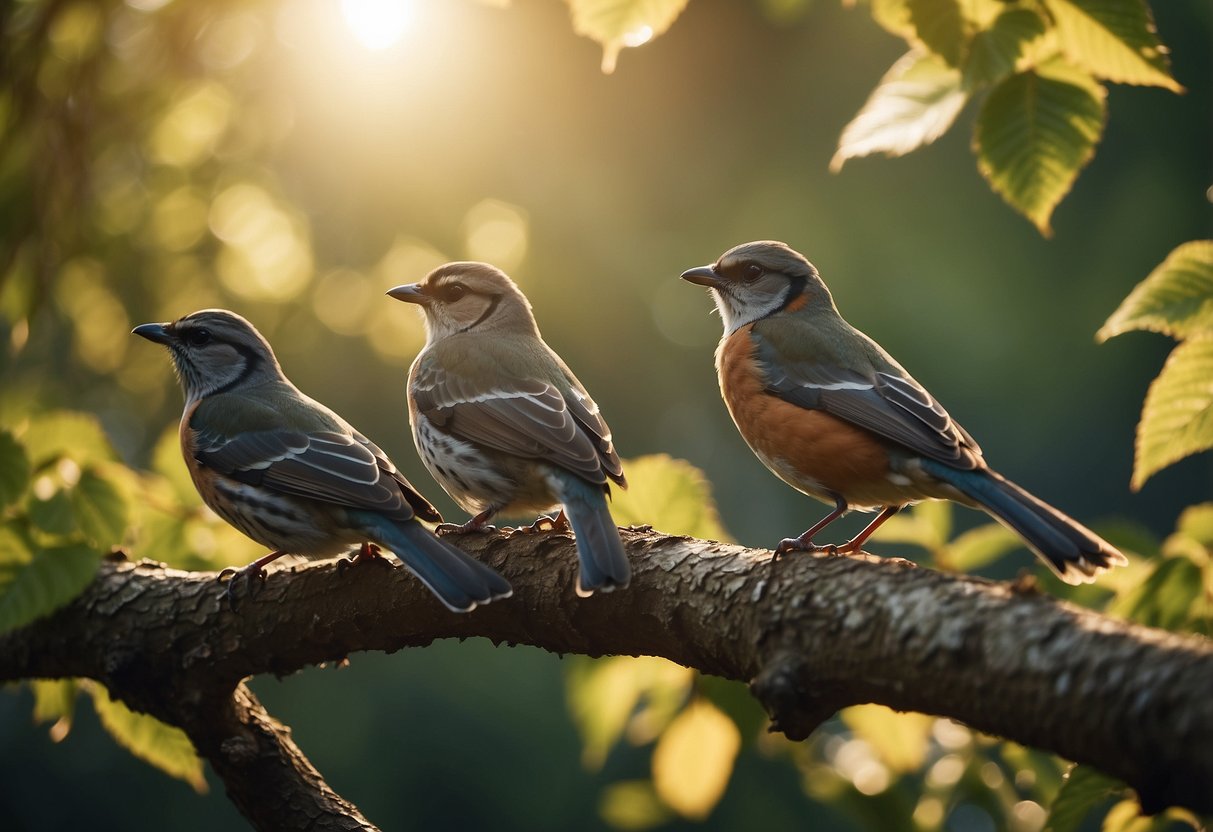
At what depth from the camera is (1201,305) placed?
8.68 feet

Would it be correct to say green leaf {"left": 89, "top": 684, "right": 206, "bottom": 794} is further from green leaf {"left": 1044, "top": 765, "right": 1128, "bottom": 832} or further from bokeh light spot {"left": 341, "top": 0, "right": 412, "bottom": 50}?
green leaf {"left": 1044, "top": 765, "right": 1128, "bottom": 832}

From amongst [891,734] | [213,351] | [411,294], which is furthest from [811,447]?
[213,351]

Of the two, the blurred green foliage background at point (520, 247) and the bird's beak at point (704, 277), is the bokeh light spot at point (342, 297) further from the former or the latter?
the bird's beak at point (704, 277)

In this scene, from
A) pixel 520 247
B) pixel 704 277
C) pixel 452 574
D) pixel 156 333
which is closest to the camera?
pixel 452 574

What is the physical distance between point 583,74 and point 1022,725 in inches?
260

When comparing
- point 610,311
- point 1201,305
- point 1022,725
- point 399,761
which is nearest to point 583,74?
point 610,311

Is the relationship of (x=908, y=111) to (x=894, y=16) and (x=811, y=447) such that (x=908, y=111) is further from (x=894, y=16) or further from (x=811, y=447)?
(x=811, y=447)

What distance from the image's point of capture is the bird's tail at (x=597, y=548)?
9.31ft

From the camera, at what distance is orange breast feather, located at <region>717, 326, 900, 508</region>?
3.84 meters

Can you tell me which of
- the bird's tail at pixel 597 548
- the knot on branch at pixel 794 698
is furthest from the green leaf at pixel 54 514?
the knot on branch at pixel 794 698

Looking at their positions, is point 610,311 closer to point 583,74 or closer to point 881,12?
point 583,74

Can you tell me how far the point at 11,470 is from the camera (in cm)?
353

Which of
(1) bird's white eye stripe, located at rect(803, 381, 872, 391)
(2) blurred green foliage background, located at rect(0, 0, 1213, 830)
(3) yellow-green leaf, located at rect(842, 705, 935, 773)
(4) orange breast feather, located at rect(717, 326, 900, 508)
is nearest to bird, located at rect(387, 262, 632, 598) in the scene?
(4) orange breast feather, located at rect(717, 326, 900, 508)

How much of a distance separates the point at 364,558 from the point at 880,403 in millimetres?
1730
